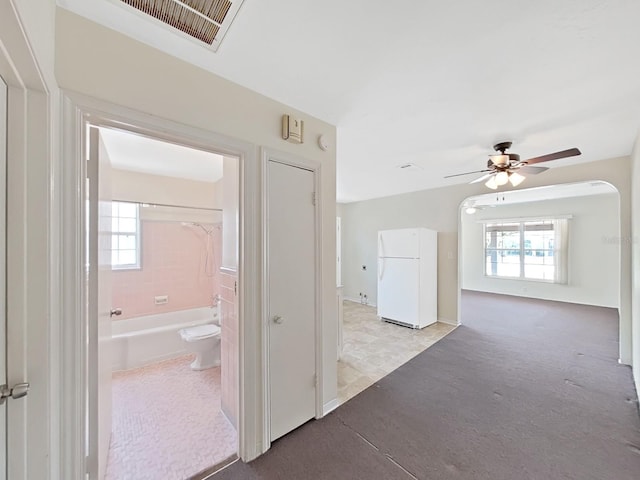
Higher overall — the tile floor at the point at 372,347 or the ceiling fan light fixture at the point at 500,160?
the ceiling fan light fixture at the point at 500,160

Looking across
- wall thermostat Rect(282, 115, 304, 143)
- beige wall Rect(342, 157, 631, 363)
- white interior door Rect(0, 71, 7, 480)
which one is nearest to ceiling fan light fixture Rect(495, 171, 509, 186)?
beige wall Rect(342, 157, 631, 363)

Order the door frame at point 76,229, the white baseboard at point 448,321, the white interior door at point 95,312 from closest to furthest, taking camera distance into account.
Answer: the door frame at point 76,229
the white interior door at point 95,312
the white baseboard at point 448,321

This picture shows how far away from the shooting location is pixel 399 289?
4.41 meters

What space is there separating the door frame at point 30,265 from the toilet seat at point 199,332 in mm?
1880

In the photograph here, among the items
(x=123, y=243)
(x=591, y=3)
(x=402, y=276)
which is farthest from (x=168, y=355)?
(x=591, y=3)

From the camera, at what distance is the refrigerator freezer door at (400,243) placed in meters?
4.21

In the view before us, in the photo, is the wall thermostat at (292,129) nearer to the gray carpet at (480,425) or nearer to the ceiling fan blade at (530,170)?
the gray carpet at (480,425)

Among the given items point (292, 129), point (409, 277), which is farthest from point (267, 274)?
point (409, 277)

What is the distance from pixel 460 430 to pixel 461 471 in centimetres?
39

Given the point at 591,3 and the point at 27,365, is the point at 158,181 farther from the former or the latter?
the point at 591,3

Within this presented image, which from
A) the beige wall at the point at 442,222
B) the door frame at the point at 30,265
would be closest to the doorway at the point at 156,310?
the door frame at the point at 30,265

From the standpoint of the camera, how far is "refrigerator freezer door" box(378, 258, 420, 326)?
4180 millimetres

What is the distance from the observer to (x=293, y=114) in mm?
1882

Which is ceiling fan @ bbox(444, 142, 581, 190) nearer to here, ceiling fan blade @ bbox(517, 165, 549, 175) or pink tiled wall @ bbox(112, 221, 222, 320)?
ceiling fan blade @ bbox(517, 165, 549, 175)
